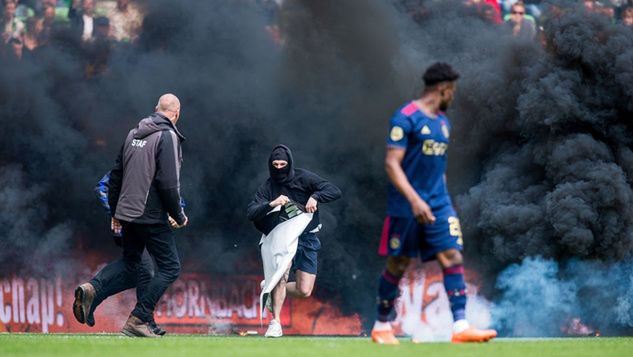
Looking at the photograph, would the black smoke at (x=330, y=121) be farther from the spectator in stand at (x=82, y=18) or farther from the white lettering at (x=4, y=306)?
the white lettering at (x=4, y=306)

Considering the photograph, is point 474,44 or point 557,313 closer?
point 557,313

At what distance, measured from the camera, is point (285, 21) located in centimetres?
1875

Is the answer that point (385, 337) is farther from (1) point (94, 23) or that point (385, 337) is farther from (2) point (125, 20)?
(1) point (94, 23)

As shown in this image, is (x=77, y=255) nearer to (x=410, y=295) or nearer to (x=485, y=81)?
(x=410, y=295)

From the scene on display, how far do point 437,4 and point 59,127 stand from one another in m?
6.48

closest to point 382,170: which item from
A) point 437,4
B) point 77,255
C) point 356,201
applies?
point 356,201

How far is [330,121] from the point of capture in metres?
18.2

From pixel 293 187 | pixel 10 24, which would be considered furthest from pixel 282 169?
pixel 10 24

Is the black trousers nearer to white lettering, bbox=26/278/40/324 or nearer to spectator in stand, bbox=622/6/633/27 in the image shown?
white lettering, bbox=26/278/40/324

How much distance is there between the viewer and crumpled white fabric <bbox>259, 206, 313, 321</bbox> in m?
13.0

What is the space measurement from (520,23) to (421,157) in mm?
11579

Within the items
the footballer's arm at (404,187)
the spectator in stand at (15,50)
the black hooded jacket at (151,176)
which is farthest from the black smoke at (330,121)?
the footballer's arm at (404,187)

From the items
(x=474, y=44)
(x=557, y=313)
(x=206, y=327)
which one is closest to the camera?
(x=557, y=313)

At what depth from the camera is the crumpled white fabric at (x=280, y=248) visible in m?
13.0
